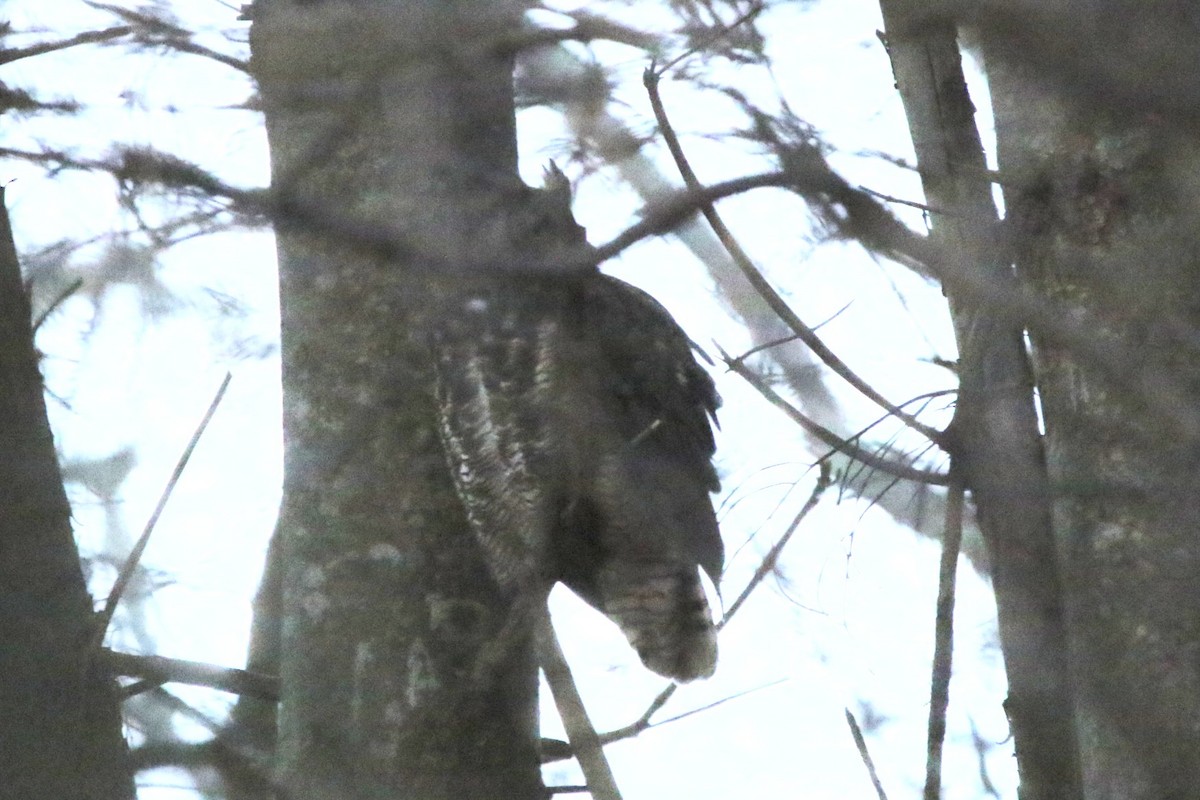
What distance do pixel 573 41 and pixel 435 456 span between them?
3.85ft

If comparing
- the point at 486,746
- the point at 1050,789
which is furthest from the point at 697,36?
the point at 486,746

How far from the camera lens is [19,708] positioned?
2.02 m

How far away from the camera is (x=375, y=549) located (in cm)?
257

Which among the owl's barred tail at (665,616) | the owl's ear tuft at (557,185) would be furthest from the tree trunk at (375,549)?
the owl's barred tail at (665,616)

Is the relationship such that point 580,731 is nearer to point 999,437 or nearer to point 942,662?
point 942,662

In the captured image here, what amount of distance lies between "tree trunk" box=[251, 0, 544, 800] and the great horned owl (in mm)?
90

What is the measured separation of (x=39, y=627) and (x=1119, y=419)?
52.7 inches

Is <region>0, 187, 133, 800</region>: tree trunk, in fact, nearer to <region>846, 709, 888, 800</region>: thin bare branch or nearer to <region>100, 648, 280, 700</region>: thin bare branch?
<region>100, 648, 280, 700</region>: thin bare branch

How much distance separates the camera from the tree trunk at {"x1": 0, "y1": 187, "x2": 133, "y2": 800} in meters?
2.01

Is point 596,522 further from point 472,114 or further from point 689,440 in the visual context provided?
point 472,114

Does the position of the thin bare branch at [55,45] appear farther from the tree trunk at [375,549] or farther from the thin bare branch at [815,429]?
the thin bare branch at [815,429]

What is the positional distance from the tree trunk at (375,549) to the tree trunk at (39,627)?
314 mm

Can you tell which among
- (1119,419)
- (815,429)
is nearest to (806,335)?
(815,429)

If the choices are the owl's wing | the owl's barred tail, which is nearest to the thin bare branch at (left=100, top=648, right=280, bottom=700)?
the owl's wing
